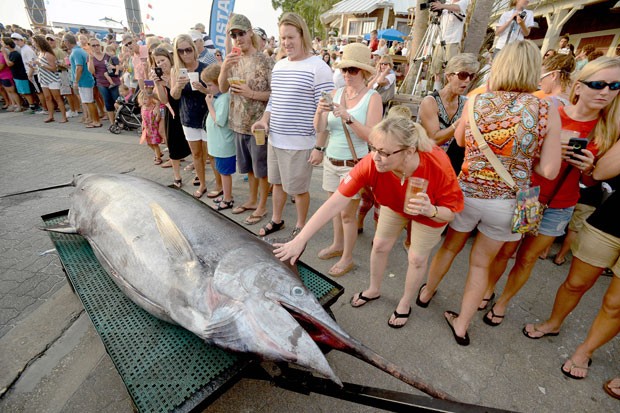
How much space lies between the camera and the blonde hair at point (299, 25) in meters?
2.82

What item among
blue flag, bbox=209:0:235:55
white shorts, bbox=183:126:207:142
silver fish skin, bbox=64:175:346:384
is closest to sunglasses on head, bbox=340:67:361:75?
silver fish skin, bbox=64:175:346:384

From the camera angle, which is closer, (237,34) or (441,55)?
(237,34)

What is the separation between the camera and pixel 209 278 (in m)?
1.57


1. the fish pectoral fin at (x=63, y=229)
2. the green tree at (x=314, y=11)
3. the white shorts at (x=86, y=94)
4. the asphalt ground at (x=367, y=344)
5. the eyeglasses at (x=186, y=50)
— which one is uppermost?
the green tree at (x=314, y=11)

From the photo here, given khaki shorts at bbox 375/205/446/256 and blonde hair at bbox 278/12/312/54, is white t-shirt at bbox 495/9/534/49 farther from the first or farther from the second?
khaki shorts at bbox 375/205/446/256

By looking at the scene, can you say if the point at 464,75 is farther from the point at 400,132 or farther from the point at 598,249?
the point at 598,249

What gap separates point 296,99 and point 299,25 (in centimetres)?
69

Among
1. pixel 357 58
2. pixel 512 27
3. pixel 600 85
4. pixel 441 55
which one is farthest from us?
pixel 441 55

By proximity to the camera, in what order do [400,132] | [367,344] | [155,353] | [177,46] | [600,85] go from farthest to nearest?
[177,46] < [367,344] < [600,85] < [400,132] < [155,353]

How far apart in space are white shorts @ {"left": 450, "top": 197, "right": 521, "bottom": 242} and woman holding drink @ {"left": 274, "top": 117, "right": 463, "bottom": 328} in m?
0.19

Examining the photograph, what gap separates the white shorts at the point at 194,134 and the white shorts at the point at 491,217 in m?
3.64

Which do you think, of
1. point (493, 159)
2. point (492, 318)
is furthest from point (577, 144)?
point (492, 318)

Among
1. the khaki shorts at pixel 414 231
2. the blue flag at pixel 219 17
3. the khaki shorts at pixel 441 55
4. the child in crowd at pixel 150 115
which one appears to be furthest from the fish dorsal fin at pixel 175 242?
the blue flag at pixel 219 17

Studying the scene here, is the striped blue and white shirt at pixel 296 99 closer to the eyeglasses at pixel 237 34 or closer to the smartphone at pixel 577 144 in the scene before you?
the eyeglasses at pixel 237 34
